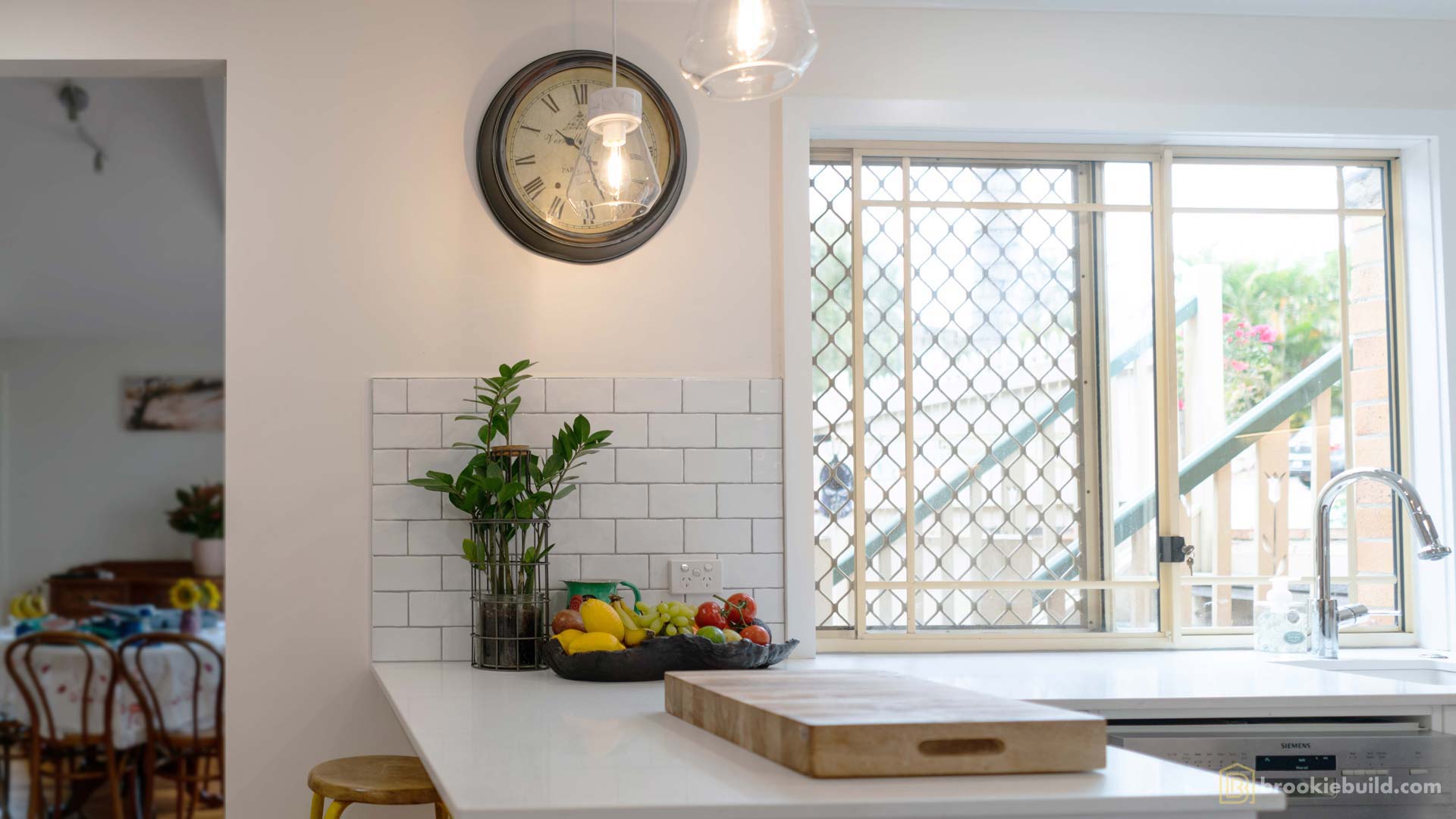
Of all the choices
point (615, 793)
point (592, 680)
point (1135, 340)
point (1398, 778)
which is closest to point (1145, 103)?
point (1135, 340)

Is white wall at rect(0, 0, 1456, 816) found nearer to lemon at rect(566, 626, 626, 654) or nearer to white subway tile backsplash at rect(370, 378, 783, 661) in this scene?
white subway tile backsplash at rect(370, 378, 783, 661)

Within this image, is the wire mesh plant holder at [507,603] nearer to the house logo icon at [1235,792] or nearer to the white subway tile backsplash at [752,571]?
the white subway tile backsplash at [752,571]

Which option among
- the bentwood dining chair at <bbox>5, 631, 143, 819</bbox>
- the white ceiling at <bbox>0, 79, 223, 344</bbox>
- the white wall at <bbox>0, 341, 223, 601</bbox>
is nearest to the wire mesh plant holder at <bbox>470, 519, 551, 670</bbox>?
the white ceiling at <bbox>0, 79, 223, 344</bbox>

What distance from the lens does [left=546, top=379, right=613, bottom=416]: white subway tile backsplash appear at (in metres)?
2.67

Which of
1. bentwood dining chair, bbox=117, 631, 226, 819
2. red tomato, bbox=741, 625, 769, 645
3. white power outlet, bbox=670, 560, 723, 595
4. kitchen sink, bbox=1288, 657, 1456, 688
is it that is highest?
white power outlet, bbox=670, 560, 723, 595

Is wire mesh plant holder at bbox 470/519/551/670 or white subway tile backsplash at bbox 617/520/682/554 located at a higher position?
white subway tile backsplash at bbox 617/520/682/554

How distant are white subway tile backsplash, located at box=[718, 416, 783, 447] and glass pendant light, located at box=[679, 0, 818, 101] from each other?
1233 millimetres

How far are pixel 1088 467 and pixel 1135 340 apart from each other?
0.34 m

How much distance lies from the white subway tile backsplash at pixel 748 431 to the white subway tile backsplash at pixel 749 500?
3.8 inches

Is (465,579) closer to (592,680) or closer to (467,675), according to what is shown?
(467,675)

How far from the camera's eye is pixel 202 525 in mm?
7730

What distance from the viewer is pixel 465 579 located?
2625mm

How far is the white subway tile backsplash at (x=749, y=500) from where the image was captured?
8.93 ft

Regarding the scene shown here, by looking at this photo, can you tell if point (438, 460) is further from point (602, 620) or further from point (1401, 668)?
point (1401, 668)
